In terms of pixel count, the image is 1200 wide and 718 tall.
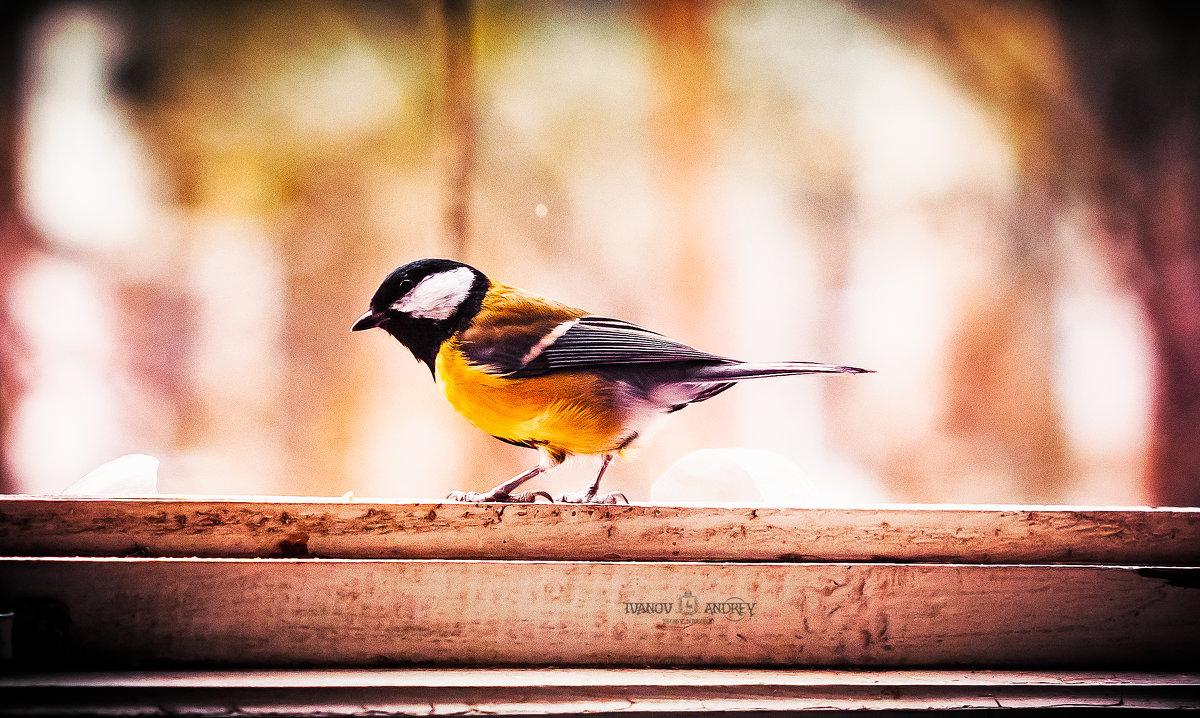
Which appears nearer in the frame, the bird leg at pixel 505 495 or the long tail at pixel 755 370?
the long tail at pixel 755 370

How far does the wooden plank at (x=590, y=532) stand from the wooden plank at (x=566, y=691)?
0.51 feet

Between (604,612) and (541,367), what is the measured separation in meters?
0.38

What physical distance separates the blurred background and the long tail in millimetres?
525

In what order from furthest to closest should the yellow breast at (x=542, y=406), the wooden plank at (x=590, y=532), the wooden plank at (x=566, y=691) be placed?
the yellow breast at (x=542, y=406), the wooden plank at (x=590, y=532), the wooden plank at (x=566, y=691)

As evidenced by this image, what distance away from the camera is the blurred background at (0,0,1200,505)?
1.47 m

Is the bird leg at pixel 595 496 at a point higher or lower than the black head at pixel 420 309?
lower

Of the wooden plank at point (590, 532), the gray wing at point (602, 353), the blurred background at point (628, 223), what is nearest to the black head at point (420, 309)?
the gray wing at point (602, 353)

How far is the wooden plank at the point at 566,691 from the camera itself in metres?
0.76

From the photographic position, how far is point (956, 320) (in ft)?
5.29

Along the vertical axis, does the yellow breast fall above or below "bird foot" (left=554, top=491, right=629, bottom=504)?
above

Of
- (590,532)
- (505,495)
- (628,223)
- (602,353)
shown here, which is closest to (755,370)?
(602,353)

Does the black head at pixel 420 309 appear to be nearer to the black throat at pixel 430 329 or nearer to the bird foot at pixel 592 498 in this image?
the black throat at pixel 430 329

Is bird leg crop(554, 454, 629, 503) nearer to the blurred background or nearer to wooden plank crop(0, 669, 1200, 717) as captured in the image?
wooden plank crop(0, 669, 1200, 717)

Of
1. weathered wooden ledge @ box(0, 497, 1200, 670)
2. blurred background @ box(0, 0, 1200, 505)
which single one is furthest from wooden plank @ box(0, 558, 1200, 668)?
blurred background @ box(0, 0, 1200, 505)
